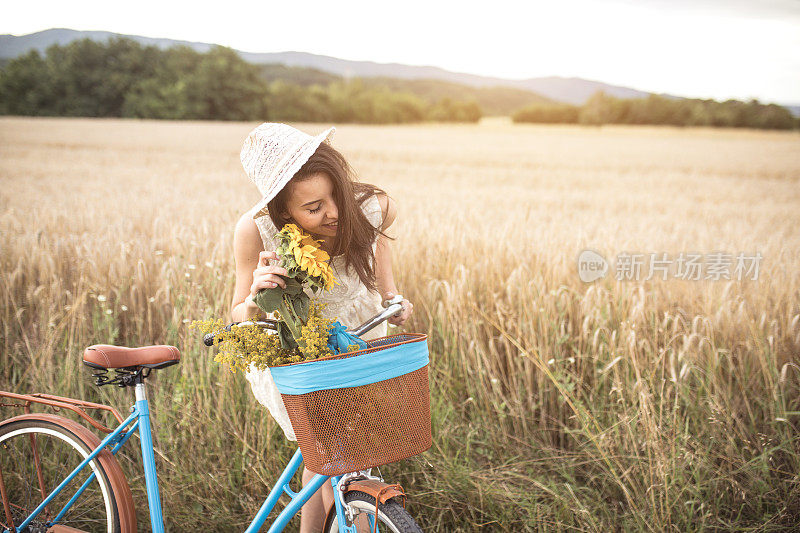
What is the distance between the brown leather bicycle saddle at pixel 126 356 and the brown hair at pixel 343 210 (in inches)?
22.0

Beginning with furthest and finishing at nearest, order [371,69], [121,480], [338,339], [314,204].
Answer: [371,69] < [121,480] < [314,204] < [338,339]

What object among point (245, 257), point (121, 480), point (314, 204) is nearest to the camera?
point (314, 204)

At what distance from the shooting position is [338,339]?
1395mm

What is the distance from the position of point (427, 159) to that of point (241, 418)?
40.0ft

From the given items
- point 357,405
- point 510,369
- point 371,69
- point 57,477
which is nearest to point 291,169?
point 357,405

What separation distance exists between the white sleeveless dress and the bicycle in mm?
215

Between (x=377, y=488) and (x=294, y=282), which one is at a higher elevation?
(x=294, y=282)

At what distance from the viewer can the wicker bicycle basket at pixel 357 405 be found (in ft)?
4.05

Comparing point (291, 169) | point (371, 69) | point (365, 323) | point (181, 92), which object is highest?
point (371, 69)

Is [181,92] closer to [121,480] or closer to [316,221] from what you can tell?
[121,480]

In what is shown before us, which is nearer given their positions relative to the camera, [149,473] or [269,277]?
[269,277]

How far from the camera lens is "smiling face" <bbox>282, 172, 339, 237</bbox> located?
5.36ft

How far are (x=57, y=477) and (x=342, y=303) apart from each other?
5.07ft

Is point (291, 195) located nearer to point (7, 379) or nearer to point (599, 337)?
point (599, 337)
